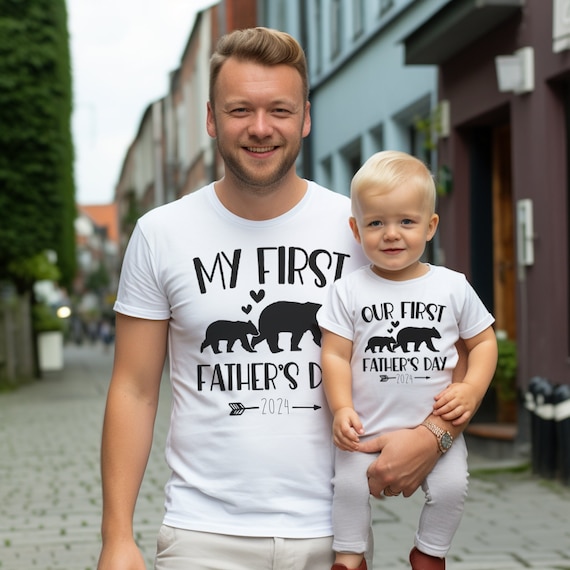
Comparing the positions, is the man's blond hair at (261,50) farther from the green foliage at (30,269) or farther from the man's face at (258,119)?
the green foliage at (30,269)

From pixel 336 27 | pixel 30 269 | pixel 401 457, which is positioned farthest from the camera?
pixel 30 269

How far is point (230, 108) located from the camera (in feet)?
9.75

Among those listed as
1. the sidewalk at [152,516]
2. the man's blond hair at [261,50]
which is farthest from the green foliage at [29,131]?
the man's blond hair at [261,50]

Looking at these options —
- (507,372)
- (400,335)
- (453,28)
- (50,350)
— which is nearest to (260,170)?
(400,335)

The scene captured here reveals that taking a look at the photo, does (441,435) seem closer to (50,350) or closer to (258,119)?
(258,119)

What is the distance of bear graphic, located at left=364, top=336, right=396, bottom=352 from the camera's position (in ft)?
9.59

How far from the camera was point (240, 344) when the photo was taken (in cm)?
302

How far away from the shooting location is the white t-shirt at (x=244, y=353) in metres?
3.01

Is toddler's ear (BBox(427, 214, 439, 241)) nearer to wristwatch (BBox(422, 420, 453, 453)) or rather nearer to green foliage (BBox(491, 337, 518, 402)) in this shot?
wristwatch (BBox(422, 420, 453, 453))

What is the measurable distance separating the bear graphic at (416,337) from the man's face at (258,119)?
1.47 feet

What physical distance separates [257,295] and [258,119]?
0.40m

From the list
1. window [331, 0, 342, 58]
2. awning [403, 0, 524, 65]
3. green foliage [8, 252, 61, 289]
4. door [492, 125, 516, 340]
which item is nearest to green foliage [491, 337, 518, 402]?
door [492, 125, 516, 340]

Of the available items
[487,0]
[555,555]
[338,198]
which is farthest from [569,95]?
[338,198]

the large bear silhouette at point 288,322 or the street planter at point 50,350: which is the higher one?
the large bear silhouette at point 288,322
